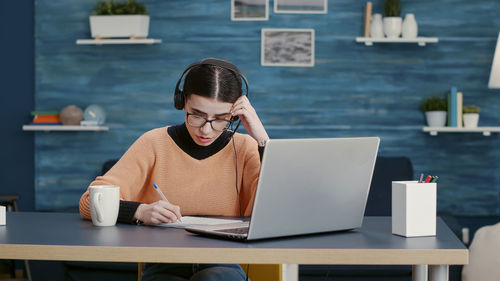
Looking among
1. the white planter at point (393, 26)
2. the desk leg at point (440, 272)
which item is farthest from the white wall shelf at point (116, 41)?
the desk leg at point (440, 272)

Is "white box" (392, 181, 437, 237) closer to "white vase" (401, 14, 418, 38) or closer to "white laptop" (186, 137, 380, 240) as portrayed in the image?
"white laptop" (186, 137, 380, 240)

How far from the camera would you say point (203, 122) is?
6.07 ft

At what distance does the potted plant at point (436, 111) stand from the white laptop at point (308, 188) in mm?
2430

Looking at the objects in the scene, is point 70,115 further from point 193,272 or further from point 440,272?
point 440,272

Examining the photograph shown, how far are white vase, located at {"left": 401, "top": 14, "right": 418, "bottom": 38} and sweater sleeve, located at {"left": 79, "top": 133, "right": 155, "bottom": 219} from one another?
2274mm

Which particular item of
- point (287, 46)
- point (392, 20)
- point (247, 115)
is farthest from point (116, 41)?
point (247, 115)

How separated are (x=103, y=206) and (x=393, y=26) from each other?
104 inches

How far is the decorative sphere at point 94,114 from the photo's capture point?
12.7 feet

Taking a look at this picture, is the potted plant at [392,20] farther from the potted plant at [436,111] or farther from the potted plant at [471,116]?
the potted plant at [471,116]

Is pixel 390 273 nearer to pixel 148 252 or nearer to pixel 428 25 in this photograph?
pixel 428 25

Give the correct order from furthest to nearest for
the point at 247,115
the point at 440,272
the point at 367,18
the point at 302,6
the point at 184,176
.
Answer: the point at 302,6 < the point at 367,18 < the point at 184,176 < the point at 247,115 < the point at 440,272

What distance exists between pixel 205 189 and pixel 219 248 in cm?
70

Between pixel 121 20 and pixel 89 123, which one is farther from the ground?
pixel 121 20

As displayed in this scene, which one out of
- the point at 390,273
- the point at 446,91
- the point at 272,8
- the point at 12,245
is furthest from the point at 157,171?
the point at 446,91
